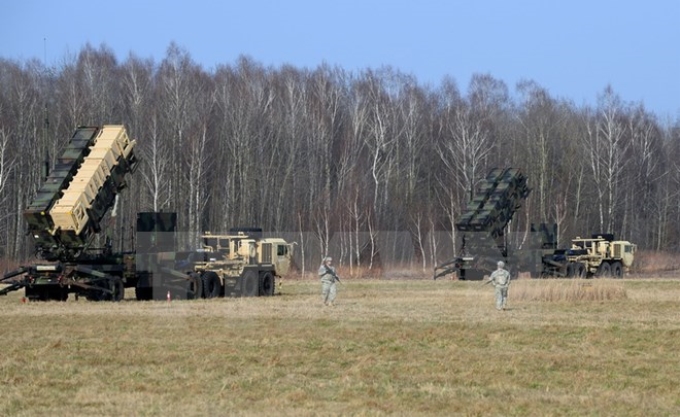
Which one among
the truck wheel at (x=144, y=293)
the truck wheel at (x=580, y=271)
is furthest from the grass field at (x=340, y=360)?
the truck wheel at (x=580, y=271)

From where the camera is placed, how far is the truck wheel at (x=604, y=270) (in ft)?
192

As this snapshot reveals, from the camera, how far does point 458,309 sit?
31.5 meters

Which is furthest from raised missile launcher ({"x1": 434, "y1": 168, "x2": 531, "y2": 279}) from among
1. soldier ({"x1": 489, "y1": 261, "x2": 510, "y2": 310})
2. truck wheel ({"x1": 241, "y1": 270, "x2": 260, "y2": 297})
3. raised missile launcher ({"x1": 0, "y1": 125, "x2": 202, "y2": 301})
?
soldier ({"x1": 489, "y1": 261, "x2": 510, "y2": 310})

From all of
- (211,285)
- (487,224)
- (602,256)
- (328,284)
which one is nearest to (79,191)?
(211,285)

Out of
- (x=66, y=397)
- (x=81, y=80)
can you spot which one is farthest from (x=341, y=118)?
(x=66, y=397)

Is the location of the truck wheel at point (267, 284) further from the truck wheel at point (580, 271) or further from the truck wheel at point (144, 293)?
the truck wheel at point (580, 271)

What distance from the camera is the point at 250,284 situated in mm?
39344

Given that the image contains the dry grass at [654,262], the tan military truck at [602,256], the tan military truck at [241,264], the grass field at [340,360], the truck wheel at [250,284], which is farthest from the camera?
the dry grass at [654,262]

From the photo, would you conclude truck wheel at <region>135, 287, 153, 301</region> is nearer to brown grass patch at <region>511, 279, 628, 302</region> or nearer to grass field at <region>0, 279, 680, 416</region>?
grass field at <region>0, 279, 680, 416</region>

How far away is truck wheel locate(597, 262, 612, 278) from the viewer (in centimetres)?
5856

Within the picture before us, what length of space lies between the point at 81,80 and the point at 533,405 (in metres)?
58.2

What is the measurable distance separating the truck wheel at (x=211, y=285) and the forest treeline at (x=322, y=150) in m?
22.2

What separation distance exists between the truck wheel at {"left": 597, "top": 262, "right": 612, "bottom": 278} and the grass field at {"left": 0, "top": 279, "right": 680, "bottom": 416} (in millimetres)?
25681

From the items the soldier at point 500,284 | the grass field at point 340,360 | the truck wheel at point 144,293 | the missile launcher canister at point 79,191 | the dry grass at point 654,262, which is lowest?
the grass field at point 340,360
